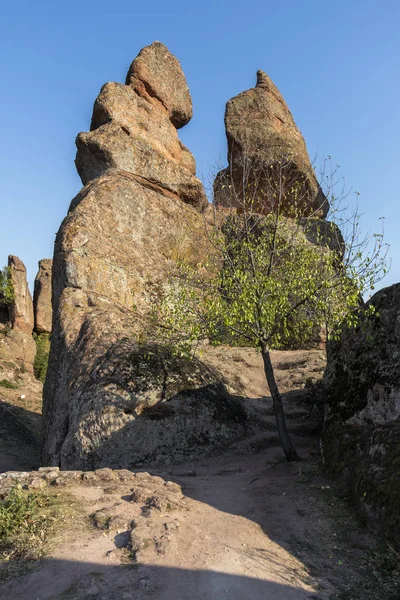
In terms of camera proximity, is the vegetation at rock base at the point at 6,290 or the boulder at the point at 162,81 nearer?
the boulder at the point at 162,81

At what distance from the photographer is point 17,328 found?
5922 cm

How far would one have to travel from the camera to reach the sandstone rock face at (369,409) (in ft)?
32.7

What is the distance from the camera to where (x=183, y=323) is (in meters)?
14.9

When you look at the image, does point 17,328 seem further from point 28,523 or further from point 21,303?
point 28,523

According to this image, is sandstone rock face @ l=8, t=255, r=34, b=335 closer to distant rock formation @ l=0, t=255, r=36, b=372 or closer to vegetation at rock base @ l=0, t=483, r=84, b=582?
distant rock formation @ l=0, t=255, r=36, b=372

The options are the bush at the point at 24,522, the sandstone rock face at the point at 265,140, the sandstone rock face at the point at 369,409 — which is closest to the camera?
the bush at the point at 24,522

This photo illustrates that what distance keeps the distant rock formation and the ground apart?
37893mm

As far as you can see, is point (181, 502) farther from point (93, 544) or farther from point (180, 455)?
point (180, 455)

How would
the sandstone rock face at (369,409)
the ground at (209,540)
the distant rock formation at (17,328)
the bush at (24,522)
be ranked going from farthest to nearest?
1. the distant rock formation at (17,328)
2. the sandstone rock face at (369,409)
3. the bush at (24,522)
4. the ground at (209,540)

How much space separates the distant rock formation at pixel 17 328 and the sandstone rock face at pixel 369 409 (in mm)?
38367

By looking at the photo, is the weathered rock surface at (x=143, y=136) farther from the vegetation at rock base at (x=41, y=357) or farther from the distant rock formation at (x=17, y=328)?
the distant rock formation at (x=17, y=328)

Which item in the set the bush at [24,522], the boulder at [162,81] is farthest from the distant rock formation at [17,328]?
the bush at [24,522]

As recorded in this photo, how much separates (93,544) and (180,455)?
7.84m

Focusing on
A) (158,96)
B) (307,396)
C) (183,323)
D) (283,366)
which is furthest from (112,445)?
(158,96)
